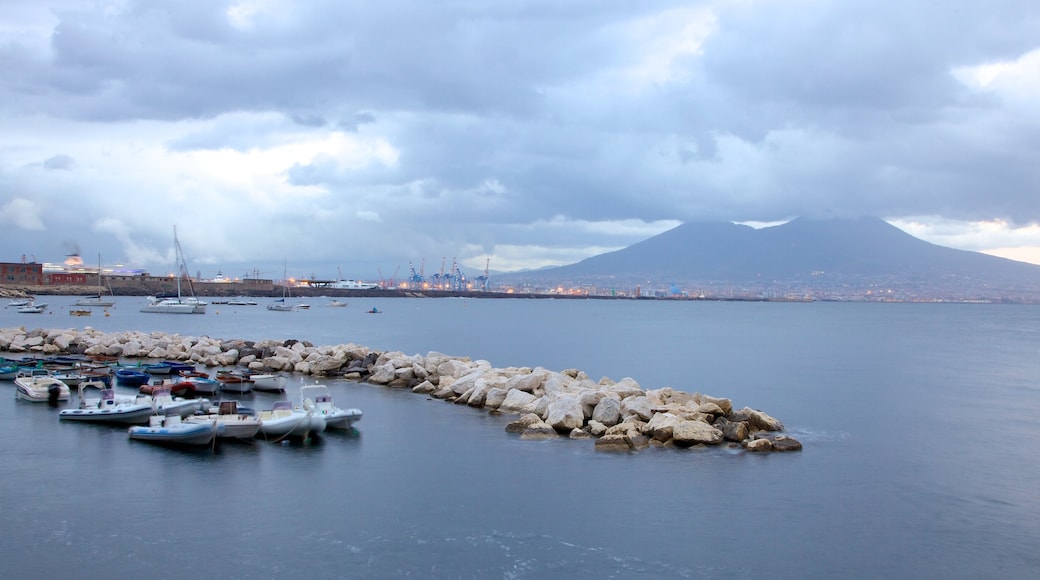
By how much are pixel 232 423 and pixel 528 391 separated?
1018 cm

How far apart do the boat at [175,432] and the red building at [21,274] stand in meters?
167

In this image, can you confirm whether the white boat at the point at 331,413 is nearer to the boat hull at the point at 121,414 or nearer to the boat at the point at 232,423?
the boat at the point at 232,423

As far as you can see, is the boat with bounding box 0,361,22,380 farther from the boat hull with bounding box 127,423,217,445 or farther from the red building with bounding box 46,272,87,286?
the red building with bounding box 46,272,87,286

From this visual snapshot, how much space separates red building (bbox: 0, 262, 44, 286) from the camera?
539 ft

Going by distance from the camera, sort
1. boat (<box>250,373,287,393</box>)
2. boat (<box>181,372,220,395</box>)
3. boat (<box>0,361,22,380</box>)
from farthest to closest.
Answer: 1. boat (<box>0,361,22,380</box>)
2. boat (<box>250,373,287,393</box>)
3. boat (<box>181,372,220,395</box>)

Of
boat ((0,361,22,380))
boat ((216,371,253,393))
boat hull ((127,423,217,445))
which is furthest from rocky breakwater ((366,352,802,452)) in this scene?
boat ((0,361,22,380))

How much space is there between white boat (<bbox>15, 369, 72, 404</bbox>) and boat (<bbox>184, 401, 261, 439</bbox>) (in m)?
9.09

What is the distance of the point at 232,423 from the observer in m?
21.7

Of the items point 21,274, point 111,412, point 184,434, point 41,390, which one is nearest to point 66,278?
point 21,274

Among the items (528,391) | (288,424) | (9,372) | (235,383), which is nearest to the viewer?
(288,424)

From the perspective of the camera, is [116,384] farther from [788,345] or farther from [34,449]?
[788,345]

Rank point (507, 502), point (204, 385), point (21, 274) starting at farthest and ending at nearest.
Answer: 1. point (21, 274)
2. point (204, 385)
3. point (507, 502)

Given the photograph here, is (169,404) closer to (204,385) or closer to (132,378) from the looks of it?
(204,385)

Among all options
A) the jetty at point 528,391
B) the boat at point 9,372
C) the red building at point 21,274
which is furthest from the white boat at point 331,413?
the red building at point 21,274
